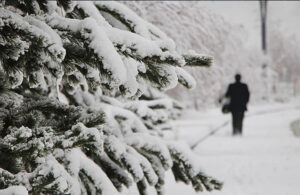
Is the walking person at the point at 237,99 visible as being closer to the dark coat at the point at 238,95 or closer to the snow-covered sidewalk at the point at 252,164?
the dark coat at the point at 238,95

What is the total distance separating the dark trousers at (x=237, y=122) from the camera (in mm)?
9578

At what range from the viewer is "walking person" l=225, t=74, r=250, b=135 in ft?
30.4

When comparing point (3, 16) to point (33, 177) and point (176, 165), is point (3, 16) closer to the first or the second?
point (33, 177)

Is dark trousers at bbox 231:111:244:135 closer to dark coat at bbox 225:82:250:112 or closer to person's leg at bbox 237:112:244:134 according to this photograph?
person's leg at bbox 237:112:244:134

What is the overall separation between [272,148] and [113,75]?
690 centimetres

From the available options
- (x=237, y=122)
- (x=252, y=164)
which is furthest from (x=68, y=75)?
(x=237, y=122)

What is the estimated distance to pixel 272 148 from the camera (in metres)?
7.52

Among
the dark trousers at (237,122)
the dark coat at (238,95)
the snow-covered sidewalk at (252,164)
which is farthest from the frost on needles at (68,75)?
the dark trousers at (237,122)

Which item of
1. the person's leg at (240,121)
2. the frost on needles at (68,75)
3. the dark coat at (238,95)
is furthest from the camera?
the person's leg at (240,121)

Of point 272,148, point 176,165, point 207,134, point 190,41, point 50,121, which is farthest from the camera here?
point 207,134

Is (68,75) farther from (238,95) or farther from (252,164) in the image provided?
(238,95)

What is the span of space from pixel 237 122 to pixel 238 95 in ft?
2.80

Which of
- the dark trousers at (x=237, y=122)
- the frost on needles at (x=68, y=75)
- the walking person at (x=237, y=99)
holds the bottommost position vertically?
the dark trousers at (x=237, y=122)

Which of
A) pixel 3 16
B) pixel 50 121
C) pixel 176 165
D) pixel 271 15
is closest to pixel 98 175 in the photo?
pixel 50 121
